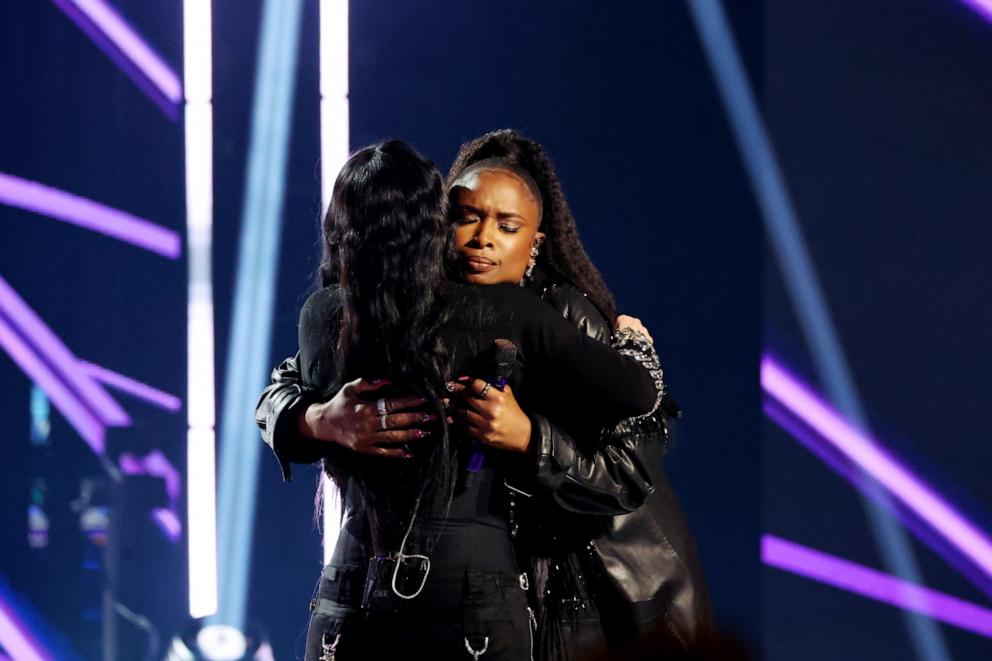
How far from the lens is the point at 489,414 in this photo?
74.2 inches

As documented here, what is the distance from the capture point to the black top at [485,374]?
6.30 ft

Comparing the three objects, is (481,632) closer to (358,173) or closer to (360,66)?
(358,173)

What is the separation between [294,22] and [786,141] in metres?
1.44

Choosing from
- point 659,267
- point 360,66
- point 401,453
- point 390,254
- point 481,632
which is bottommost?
point 481,632

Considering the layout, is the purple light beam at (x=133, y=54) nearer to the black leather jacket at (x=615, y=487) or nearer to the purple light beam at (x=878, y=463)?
the black leather jacket at (x=615, y=487)

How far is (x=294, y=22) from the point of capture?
12.3 ft

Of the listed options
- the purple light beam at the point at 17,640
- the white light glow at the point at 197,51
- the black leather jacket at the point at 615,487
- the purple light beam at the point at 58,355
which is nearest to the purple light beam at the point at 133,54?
the white light glow at the point at 197,51

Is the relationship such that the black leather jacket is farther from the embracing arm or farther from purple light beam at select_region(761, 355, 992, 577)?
purple light beam at select_region(761, 355, 992, 577)

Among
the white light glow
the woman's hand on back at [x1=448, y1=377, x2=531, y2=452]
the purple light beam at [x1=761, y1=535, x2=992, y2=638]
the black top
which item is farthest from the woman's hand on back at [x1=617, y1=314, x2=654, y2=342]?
the white light glow

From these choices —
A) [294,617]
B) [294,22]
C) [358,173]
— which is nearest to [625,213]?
[294,22]

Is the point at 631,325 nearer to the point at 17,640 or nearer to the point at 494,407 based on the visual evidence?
the point at 494,407

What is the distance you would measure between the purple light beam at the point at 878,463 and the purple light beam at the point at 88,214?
1751 millimetres

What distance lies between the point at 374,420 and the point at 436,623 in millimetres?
312

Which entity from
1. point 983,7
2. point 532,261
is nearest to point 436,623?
point 532,261
